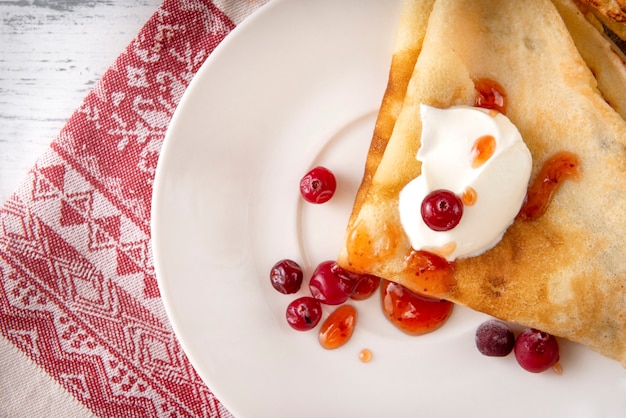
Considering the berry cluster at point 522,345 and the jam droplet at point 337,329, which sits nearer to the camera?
the berry cluster at point 522,345

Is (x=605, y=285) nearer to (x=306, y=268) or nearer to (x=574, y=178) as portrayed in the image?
(x=574, y=178)

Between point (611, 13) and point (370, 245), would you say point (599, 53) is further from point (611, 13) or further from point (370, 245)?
point (370, 245)

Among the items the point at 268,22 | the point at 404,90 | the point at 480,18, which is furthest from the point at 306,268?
the point at 480,18

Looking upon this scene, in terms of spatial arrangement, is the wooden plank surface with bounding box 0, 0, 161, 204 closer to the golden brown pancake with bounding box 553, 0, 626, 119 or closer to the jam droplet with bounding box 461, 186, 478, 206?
the jam droplet with bounding box 461, 186, 478, 206

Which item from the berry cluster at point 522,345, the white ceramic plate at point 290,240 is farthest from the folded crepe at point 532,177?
the white ceramic plate at point 290,240

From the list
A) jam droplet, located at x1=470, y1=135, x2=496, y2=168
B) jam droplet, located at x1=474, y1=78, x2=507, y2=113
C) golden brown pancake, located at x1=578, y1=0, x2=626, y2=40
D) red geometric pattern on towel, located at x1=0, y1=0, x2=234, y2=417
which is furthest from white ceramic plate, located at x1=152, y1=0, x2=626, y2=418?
golden brown pancake, located at x1=578, y1=0, x2=626, y2=40

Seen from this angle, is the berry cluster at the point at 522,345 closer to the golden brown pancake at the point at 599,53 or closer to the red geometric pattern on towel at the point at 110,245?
Answer: the golden brown pancake at the point at 599,53
